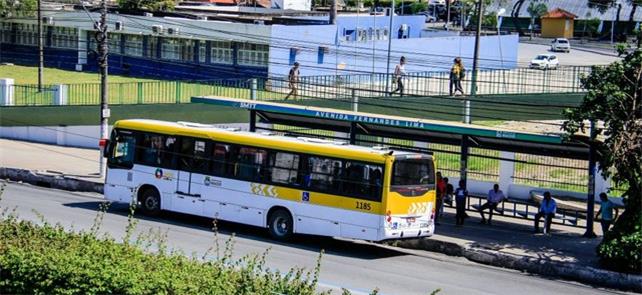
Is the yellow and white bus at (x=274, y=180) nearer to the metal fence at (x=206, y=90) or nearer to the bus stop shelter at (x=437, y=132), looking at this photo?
the bus stop shelter at (x=437, y=132)

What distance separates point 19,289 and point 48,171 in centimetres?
2059

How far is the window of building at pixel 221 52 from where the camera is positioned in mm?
52469

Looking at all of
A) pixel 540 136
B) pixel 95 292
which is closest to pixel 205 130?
pixel 540 136

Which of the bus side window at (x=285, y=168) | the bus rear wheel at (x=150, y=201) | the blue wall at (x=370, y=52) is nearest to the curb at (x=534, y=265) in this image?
the bus side window at (x=285, y=168)

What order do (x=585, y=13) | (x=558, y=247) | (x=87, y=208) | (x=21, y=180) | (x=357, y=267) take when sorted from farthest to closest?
1. (x=585, y=13)
2. (x=21, y=180)
3. (x=87, y=208)
4. (x=558, y=247)
5. (x=357, y=267)

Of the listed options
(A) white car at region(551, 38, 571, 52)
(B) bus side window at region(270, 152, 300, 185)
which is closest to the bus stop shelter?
(B) bus side window at region(270, 152, 300, 185)

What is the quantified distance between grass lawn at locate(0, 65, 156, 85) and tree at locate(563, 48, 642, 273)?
3426 cm

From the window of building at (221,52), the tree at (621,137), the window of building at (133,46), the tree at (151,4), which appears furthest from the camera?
the tree at (151,4)

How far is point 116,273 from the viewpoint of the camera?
40.0 feet

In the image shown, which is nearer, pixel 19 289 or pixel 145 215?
pixel 19 289

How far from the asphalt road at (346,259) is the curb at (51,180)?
294 cm

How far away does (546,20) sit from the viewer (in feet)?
297

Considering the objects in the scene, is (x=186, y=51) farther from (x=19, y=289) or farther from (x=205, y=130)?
(x=19, y=289)

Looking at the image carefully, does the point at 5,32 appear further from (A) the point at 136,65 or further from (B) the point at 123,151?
(B) the point at 123,151
